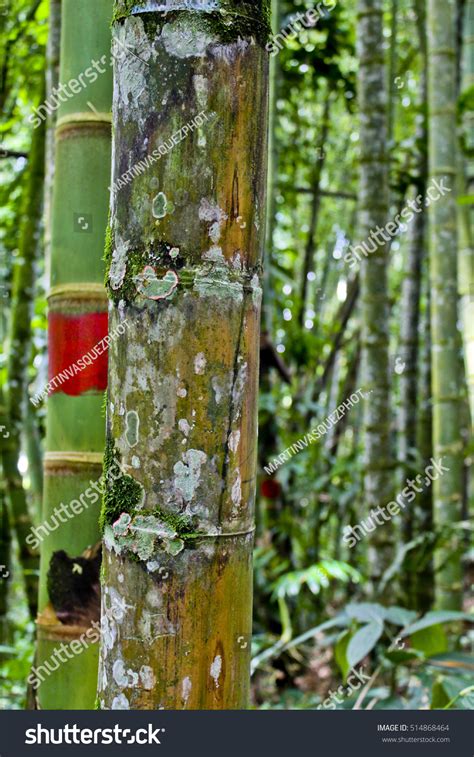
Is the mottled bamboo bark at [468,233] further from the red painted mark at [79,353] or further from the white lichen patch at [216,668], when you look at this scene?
the white lichen patch at [216,668]

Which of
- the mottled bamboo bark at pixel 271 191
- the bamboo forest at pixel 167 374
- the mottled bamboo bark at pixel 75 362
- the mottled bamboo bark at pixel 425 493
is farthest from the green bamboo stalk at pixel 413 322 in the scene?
the mottled bamboo bark at pixel 75 362

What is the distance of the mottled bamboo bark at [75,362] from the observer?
1213 mm

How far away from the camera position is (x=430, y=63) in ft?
9.17

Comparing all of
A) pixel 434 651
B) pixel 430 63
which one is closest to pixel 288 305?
pixel 430 63

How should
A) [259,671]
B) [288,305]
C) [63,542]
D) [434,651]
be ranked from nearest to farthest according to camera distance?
[63,542], [434,651], [259,671], [288,305]

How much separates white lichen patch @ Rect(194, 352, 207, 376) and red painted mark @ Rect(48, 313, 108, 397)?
1.54 ft

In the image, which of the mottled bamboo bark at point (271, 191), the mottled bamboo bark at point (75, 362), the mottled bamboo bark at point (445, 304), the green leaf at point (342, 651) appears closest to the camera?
the mottled bamboo bark at point (75, 362)

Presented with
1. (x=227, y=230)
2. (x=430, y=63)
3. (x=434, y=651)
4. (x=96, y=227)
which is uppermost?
(x=430, y=63)

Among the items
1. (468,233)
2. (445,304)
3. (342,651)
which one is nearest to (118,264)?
(342,651)

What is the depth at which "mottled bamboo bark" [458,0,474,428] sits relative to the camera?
2.54m

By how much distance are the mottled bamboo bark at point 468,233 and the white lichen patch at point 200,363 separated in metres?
1.89

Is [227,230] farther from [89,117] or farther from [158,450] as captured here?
[89,117]

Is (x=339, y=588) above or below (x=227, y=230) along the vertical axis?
below

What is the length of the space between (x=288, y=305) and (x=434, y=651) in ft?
7.16
